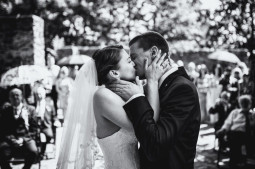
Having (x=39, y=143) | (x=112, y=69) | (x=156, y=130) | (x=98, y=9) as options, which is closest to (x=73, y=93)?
(x=112, y=69)

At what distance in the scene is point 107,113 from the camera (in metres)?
2.30

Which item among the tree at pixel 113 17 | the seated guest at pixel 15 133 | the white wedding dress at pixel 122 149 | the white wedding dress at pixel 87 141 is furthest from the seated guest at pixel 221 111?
the tree at pixel 113 17

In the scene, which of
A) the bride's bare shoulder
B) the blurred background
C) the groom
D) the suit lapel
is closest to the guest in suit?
the blurred background

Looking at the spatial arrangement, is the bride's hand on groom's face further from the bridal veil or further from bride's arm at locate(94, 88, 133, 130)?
the bridal veil

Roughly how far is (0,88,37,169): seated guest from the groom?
3.84 m

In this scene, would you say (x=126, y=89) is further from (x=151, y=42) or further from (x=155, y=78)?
(x=151, y=42)

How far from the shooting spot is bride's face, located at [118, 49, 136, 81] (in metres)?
2.61

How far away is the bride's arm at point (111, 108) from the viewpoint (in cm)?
222

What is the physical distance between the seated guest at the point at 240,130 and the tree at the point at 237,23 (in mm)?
290

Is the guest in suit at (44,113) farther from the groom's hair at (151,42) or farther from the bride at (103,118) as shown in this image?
the groom's hair at (151,42)

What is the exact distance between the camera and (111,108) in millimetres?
2277

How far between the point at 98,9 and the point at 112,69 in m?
20.2

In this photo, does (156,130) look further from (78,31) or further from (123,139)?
(78,31)

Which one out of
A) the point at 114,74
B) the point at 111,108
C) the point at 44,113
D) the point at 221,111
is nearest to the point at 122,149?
the point at 111,108
